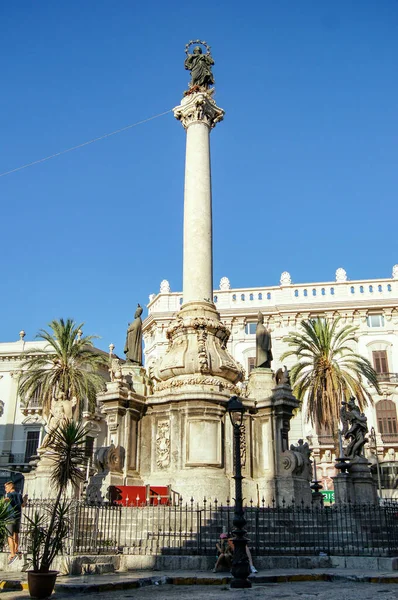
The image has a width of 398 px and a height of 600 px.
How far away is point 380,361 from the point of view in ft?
138

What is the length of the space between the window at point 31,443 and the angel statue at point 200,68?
3209cm

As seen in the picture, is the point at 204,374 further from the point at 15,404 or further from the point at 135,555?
the point at 15,404

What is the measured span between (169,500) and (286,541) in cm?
296

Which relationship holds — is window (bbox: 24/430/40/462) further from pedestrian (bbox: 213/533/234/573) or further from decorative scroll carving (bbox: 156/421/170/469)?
pedestrian (bbox: 213/533/234/573)

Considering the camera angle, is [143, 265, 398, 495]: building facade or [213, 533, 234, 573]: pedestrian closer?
[213, 533, 234, 573]: pedestrian

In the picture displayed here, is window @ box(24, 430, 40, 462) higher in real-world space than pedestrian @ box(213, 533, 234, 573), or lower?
higher

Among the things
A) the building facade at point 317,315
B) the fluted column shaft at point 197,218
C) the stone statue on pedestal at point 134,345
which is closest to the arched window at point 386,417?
the building facade at point 317,315

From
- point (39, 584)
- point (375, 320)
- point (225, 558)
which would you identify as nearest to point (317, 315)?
point (375, 320)

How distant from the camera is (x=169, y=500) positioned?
575 inches

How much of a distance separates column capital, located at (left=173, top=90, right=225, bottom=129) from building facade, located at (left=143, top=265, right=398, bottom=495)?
21.3 metres

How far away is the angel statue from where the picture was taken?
74.3ft

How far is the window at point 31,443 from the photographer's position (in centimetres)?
4550

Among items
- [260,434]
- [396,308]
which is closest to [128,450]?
[260,434]

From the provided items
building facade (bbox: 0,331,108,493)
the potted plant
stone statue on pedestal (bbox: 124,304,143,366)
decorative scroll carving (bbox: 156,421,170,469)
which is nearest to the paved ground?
the potted plant
